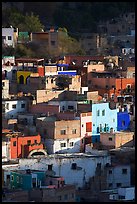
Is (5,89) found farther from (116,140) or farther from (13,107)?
(116,140)

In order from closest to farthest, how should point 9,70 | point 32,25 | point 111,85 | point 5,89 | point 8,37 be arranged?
point 5,89
point 111,85
point 9,70
point 8,37
point 32,25

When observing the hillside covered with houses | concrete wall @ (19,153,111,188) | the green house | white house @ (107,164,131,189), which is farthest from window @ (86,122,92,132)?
the green house

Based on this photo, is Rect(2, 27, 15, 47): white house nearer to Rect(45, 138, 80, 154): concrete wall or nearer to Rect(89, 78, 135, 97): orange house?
Rect(89, 78, 135, 97): orange house

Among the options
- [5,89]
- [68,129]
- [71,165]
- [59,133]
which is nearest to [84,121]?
[68,129]

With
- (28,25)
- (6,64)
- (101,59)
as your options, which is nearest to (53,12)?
(28,25)

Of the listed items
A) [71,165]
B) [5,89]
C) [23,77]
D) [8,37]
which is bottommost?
[71,165]

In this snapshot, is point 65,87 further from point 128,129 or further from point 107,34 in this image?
point 107,34
